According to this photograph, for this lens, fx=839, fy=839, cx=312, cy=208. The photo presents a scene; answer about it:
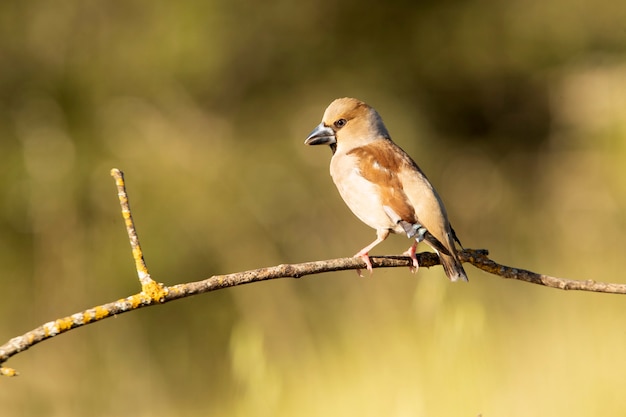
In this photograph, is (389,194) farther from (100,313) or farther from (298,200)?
(298,200)

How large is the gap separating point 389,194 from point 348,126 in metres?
0.86

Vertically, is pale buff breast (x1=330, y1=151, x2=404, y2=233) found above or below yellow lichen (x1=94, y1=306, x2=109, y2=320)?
above

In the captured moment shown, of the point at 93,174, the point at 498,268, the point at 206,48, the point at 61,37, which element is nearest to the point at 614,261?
the point at 498,268

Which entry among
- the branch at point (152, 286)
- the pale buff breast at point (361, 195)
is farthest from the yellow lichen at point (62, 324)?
the pale buff breast at point (361, 195)

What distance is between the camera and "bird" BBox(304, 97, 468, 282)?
129 inches

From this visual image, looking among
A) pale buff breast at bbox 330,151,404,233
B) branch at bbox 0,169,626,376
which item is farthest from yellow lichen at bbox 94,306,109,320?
pale buff breast at bbox 330,151,404,233

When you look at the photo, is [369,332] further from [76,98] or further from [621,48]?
[621,48]

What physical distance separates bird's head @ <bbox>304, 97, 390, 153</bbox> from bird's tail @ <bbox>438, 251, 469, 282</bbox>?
1141 millimetres

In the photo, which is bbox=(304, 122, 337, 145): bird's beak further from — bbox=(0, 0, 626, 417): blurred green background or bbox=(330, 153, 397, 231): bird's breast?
bbox=(0, 0, 626, 417): blurred green background

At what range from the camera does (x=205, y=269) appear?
7.84m

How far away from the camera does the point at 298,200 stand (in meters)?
8.33

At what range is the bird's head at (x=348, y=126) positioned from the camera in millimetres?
4285

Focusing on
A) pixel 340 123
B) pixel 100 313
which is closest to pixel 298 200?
pixel 340 123

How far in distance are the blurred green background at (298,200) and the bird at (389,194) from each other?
→ 1.04 ft
